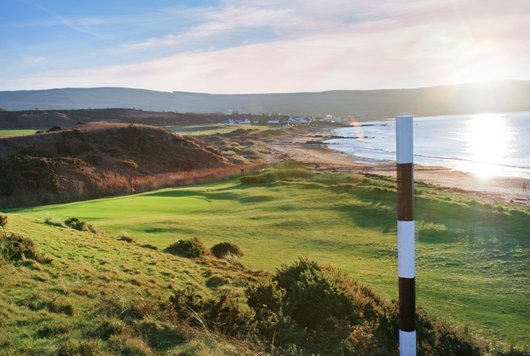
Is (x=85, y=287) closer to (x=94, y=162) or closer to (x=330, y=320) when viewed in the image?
(x=330, y=320)

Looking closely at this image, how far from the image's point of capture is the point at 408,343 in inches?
208

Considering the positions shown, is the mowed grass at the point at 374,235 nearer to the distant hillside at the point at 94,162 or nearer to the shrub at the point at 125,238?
the shrub at the point at 125,238

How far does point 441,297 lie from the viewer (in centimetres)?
1302

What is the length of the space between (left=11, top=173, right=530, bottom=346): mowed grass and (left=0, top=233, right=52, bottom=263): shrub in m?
7.01

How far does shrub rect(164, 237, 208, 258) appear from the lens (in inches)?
592

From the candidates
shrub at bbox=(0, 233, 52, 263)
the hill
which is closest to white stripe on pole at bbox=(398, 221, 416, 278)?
the hill

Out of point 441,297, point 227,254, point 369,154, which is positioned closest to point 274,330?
point 441,297

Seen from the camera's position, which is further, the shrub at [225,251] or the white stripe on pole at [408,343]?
the shrub at [225,251]

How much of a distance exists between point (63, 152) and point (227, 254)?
153 ft

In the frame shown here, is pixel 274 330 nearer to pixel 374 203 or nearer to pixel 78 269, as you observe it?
pixel 78 269

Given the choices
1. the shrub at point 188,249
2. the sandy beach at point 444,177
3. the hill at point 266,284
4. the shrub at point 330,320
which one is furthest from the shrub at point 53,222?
the sandy beach at point 444,177

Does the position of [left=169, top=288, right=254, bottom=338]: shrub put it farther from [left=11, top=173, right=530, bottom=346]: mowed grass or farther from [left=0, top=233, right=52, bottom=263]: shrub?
[left=11, top=173, right=530, bottom=346]: mowed grass

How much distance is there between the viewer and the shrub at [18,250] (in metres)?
9.23

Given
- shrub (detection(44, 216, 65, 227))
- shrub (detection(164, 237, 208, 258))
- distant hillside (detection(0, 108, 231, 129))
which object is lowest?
shrub (detection(164, 237, 208, 258))
